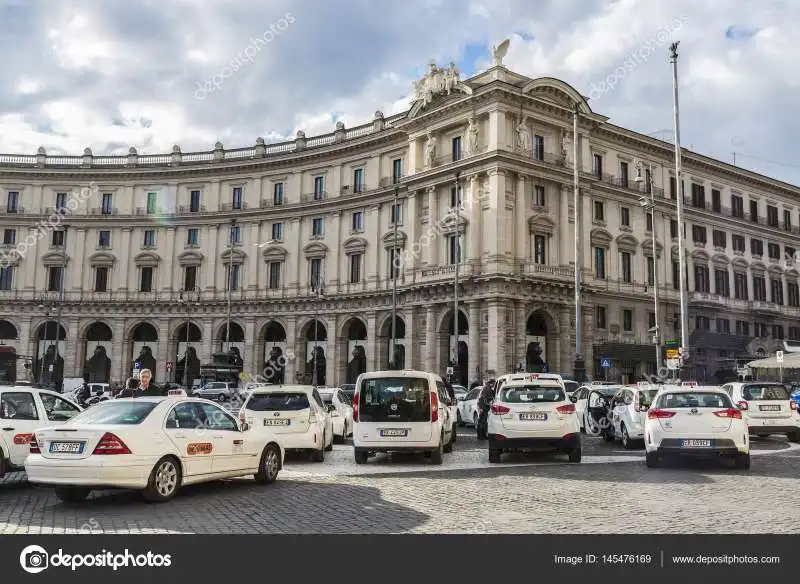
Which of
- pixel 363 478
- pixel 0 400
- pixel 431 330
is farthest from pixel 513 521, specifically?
pixel 431 330

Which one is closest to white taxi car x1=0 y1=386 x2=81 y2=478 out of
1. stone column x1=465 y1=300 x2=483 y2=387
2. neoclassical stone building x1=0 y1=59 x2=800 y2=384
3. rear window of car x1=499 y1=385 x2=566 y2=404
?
rear window of car x1=499 y1=385 x2=566 y2=404

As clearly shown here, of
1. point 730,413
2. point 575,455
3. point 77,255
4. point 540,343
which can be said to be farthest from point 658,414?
point 77,255

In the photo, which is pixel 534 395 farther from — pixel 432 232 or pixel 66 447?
pixel 432 232

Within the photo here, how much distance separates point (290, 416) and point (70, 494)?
579cm

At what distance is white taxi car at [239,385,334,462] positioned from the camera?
49.5 ft

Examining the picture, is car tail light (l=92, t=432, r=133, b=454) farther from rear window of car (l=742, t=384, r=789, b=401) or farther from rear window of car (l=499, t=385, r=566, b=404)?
rear window of car (l=742, t=384, r=789, b=401)

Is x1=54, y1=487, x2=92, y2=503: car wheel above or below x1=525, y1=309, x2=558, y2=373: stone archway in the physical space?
below

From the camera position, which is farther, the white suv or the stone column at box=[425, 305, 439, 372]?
the stone column at box=[425, 305, 439, 372]

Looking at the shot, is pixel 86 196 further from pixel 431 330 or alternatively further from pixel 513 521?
pixel 513 521

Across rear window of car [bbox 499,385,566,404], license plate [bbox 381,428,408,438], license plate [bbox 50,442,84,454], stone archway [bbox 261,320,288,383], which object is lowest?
license plate [bbox 381,428,408,438]

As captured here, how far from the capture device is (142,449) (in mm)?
9430

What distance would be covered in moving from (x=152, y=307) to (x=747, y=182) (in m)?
50.5

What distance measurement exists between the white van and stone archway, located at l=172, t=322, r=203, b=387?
48752mm

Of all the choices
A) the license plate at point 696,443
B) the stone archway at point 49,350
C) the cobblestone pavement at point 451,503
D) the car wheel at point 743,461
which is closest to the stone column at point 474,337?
the cobblestone pavement at point 451,503
